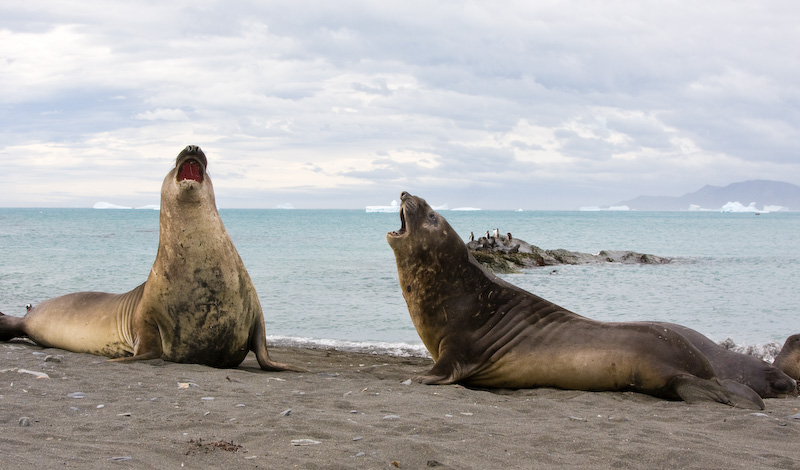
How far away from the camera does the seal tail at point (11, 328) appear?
27.6 feet

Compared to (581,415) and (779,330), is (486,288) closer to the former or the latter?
(581,415)

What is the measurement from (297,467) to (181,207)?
397cm

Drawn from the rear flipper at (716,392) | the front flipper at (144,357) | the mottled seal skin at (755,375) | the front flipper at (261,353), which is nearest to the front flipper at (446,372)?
the front flipper at (261,353)

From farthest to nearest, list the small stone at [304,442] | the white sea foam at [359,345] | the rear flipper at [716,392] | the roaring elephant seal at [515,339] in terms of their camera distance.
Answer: the white sea foam at [359,345], the roaring elephant seal at [515,339], the rear flipper at [716,392], the small stone at [304,442]

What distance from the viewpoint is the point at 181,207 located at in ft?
22.1

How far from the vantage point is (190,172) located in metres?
6.84

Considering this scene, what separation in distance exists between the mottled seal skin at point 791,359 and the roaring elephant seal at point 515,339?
2077 mm

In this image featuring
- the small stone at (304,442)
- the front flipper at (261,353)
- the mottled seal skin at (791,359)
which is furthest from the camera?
the mottled seal skin at (791,359)

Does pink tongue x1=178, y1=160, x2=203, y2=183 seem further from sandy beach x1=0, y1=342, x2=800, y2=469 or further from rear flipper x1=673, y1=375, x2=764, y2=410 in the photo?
rear flipper x1=673, y1=375, x2=764, y2=410

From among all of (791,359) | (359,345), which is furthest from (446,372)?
(359,345)

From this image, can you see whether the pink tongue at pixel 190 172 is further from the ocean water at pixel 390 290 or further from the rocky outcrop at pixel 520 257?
the rocky outcrop at pixel 520 257

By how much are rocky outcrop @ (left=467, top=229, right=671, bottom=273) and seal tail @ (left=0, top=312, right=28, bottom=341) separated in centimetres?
1312

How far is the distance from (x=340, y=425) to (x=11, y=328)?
6029 millimetres

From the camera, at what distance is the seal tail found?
8.42 metres
